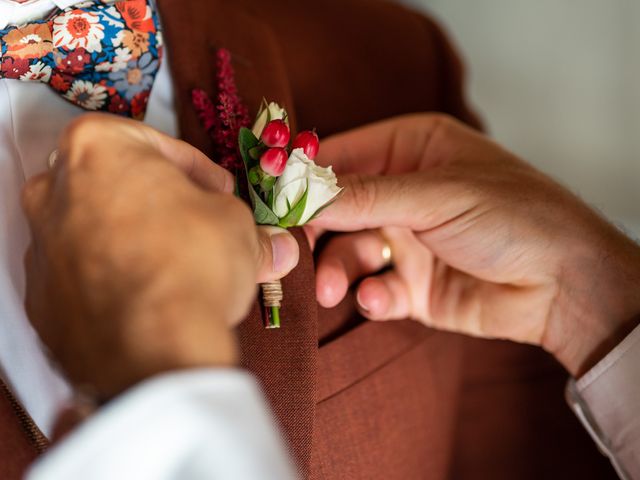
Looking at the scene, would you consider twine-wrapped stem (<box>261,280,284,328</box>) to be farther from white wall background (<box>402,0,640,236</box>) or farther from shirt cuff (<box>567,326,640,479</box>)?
white wall background (<box>402,0,640,236</box>)

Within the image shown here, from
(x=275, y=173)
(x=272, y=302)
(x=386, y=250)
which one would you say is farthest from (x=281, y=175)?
(x=386, y=250)

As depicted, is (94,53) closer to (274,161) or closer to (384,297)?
(274,161)

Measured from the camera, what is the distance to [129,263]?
1.16ft

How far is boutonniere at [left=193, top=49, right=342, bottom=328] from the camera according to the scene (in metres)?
0.53

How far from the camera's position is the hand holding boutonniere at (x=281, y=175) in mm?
527

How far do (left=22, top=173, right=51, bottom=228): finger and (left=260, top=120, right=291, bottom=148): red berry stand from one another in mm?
185

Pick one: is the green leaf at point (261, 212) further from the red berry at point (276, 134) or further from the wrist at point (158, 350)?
the wrist at point (158, 350)

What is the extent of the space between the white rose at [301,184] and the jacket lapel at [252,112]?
4.7 inches

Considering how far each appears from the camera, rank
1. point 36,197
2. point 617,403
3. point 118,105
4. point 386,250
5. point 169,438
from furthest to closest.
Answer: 1. point 386,250
2. point 617,403
3. point 118,105
4. point 36,197
5. point 169,438

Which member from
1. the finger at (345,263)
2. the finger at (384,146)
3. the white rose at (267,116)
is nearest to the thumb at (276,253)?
the white rose at (267,116)

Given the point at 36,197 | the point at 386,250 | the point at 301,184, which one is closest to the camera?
the point at 36,197

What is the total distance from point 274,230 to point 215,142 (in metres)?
0.16

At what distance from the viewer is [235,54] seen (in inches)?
29.0

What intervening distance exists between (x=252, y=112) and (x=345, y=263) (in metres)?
0.24
